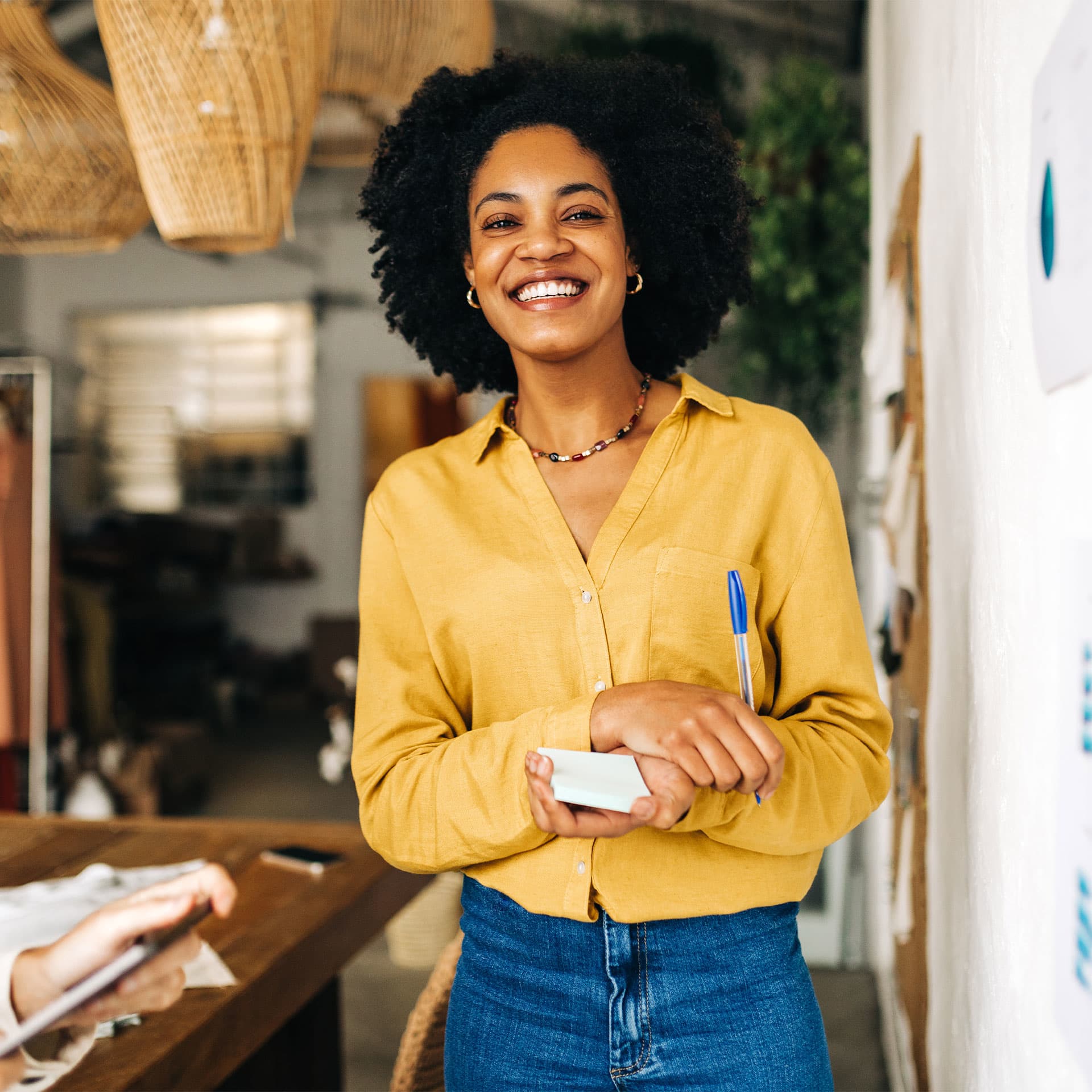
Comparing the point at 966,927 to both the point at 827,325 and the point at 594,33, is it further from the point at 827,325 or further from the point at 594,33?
the point at 594,33

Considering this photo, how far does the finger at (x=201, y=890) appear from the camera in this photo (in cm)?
80

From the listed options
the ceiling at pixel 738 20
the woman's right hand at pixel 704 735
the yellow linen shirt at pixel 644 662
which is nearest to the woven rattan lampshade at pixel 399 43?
the yellow linen shirt at pixel 644 662

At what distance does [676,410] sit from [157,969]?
718 millimetres

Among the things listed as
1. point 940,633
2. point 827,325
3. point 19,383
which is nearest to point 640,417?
point 940,633

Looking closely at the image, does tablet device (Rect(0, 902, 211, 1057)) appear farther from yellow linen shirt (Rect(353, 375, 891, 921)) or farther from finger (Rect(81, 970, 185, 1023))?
yellow linen shirt (Rect(353, 375, 891, 921))

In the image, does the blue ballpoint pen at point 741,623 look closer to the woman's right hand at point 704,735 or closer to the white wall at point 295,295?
the woman's right hand at point 704,735

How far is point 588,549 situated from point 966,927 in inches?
24.3

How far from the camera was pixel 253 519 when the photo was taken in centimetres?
782

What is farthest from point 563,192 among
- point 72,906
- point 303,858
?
point 303,858

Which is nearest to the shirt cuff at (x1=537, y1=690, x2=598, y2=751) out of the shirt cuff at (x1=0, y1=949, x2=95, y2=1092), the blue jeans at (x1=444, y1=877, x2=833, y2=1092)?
the blue jeans at (x1=444, y1=877, x2=833, y2=1092)

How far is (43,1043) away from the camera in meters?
0.88

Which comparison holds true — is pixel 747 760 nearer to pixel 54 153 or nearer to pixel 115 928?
pixel 115 928

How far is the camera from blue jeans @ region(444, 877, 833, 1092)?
108 cm

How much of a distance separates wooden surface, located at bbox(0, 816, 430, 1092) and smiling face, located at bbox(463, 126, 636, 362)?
893mm
